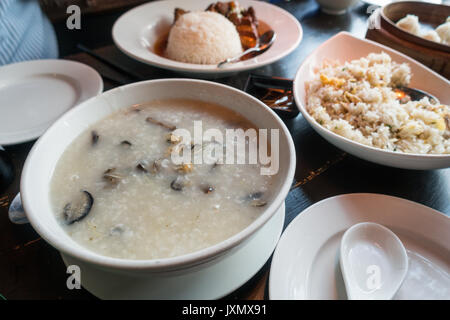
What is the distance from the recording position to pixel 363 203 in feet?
2.97

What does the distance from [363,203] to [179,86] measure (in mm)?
770

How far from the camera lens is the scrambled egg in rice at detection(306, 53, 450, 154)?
108 cm

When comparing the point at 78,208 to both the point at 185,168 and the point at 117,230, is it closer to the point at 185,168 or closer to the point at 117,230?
the point at 117,230

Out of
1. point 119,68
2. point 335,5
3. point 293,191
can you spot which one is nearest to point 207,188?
point 293,191

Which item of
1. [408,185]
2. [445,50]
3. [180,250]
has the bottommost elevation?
[408,185]

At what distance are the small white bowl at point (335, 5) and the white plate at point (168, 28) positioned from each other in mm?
479

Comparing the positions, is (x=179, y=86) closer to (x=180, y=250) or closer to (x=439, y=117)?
(x=180, y=250)

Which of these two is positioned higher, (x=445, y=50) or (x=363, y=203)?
(x=445, y=50)

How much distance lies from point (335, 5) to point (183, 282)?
7.65ft

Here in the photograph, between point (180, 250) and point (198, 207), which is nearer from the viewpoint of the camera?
point (180, 250)

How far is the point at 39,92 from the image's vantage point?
148 cm

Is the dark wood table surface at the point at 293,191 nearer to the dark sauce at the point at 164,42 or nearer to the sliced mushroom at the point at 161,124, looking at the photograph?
the dark sauce at the point at 164,42
